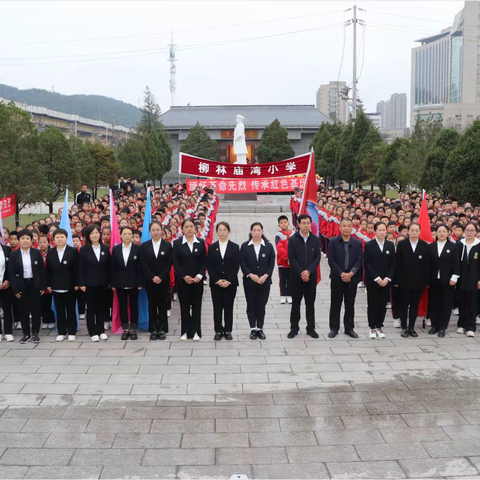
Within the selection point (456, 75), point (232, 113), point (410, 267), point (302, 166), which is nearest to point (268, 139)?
point (232, 113)

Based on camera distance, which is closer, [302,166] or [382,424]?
[382,424]

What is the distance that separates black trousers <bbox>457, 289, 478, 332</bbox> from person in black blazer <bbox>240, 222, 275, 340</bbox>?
2.45 m

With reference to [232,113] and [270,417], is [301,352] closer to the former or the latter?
[270,417]

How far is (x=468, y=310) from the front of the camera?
23.6 feet

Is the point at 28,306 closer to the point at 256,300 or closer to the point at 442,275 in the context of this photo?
the point at 256,300

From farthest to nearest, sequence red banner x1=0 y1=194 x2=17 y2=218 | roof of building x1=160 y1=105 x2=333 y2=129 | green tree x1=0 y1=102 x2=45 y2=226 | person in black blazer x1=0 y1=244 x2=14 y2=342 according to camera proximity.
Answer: roof of building x1=160 y1=105 x2=333 y2=129 < green tree x1=0 y1=102 x2=45 y2=226 < red banner x1=0 y1=194 x2=17 y2=218 < person in black blazer x1=0 y1=244 x2=14 y2=342

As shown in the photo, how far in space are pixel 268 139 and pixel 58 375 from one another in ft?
135

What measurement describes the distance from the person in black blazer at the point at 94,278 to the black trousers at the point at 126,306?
0.72 ft

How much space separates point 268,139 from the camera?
149ft

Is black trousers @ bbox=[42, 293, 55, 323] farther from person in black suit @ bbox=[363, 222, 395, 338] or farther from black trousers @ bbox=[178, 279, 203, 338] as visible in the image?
person in black suit @ bbox=[363, 222, 395, 338]

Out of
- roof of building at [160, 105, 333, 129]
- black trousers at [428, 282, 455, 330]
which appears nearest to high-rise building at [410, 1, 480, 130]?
roof of building at [160, 105, 333, 129]

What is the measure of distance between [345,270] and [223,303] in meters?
1.54

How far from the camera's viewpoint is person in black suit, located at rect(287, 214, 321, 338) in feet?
23.1

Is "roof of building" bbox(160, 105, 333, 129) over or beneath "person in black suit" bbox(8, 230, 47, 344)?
over
